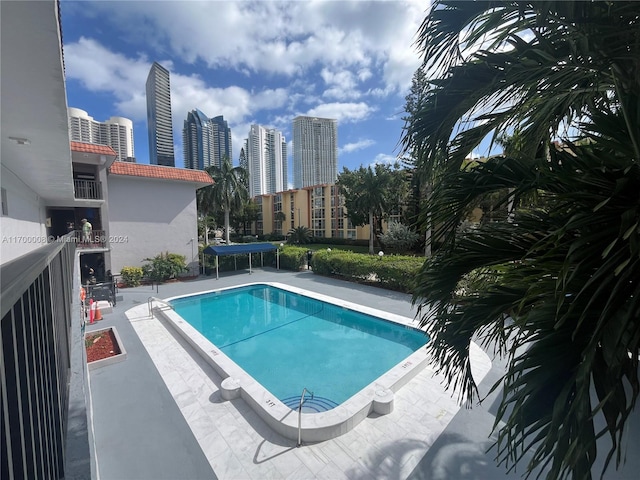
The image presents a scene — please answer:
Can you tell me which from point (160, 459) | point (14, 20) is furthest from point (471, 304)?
point (160, 459)

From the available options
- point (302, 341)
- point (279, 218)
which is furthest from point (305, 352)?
point (279, 218)

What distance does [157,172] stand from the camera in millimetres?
16938

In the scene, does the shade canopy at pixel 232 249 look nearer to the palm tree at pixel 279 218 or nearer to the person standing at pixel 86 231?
the person standing at pixel 86 231

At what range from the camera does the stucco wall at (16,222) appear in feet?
17.6

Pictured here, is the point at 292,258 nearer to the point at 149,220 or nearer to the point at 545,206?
the point at 149,220

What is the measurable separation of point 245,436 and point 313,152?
218 ft

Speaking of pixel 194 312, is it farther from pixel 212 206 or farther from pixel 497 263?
pixel 212 206

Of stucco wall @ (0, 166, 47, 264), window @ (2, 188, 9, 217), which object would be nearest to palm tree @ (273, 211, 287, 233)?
stucco wall @ (0, 166, 47, 264)

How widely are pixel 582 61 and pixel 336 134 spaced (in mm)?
70894

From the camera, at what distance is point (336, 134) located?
226 feet

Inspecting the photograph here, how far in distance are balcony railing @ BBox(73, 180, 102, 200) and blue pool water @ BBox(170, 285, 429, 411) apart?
7211mm

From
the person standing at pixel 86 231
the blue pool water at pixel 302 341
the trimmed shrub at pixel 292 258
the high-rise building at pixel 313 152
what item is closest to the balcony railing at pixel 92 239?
the person standing at pixel 86 231

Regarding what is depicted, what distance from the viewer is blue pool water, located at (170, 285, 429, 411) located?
7.34 metres

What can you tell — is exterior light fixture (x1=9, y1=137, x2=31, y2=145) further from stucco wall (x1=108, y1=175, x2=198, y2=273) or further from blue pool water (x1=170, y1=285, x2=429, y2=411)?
stucco wall (x1=108, y1=175, x2=198, y2=273)
